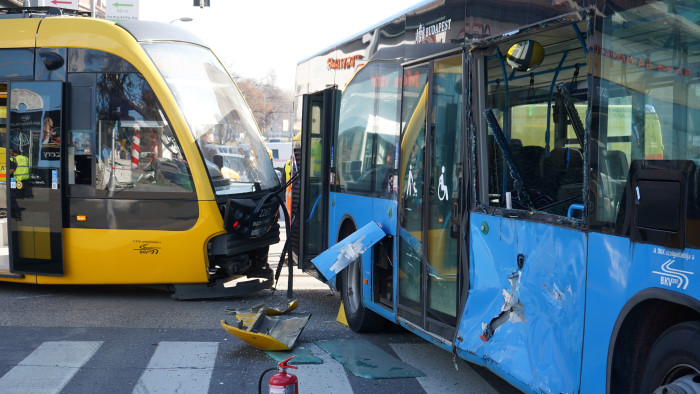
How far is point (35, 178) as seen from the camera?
937cm

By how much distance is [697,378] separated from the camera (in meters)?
3.44

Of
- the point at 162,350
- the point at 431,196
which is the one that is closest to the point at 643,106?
the point at 431,196

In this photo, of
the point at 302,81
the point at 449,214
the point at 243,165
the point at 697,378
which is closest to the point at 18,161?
the point at 243,165

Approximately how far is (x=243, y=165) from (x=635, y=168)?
6.45 m

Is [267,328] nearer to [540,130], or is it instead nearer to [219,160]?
[219,160]

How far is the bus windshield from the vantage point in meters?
9.23

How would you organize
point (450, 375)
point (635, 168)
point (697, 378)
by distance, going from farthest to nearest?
1. point (450, 375)
2. point (635, 168)
3. point (697, 378)

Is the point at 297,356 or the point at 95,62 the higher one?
the point at 95,62

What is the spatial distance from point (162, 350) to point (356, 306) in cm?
195

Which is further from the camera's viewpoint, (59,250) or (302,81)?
(302,81)

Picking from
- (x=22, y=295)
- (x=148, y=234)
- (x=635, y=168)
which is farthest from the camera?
(x=22, y=295)

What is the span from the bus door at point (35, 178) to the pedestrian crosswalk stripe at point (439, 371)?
433 centimetres

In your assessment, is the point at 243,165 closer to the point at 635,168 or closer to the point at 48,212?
the point at 48,212

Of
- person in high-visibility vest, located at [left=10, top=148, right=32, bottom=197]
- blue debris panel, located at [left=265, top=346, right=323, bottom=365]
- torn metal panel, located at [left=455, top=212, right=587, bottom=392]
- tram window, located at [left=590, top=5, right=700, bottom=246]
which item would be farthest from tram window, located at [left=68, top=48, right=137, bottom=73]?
tram window, located at [left=590, top=5, right=700, bottom=246]
